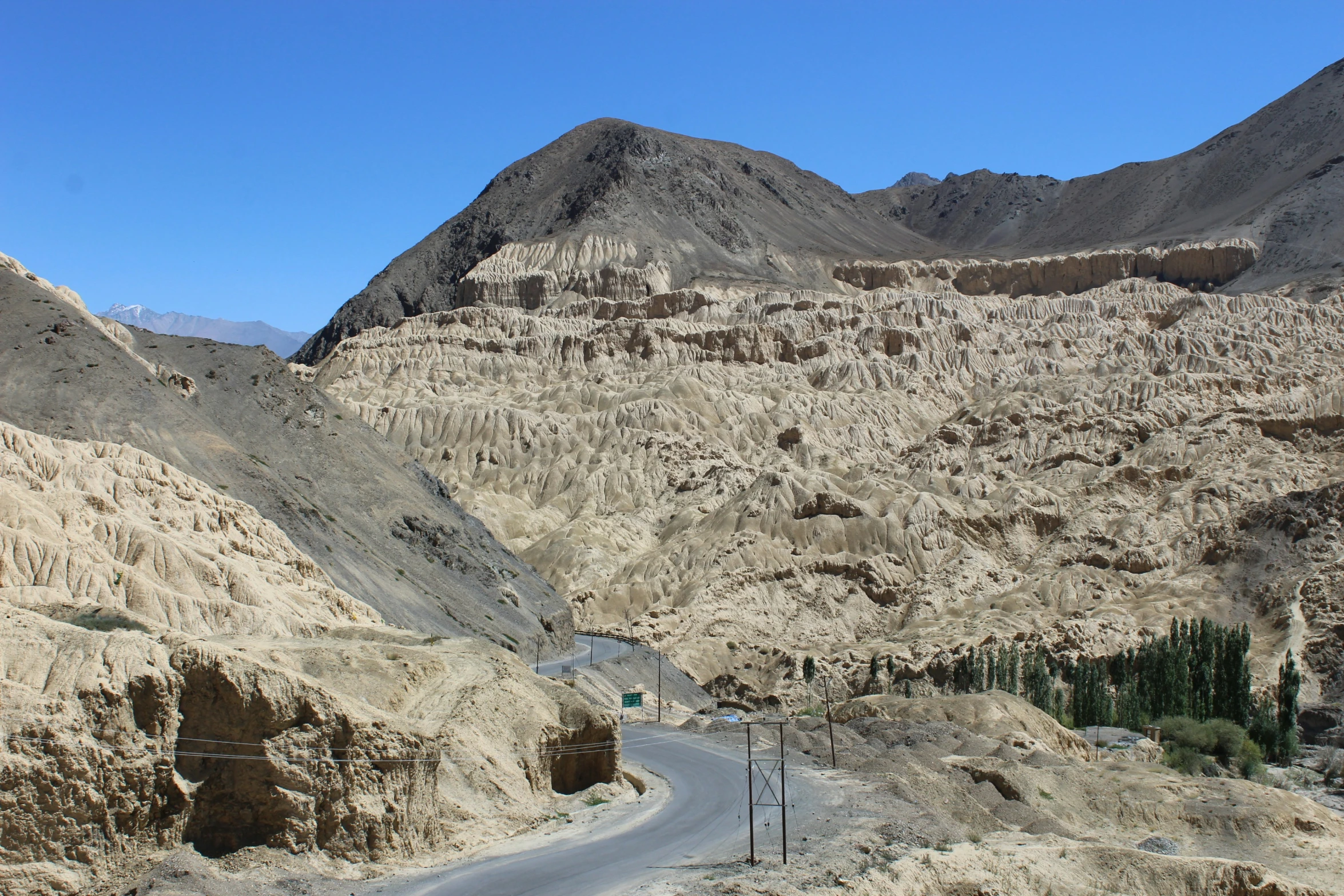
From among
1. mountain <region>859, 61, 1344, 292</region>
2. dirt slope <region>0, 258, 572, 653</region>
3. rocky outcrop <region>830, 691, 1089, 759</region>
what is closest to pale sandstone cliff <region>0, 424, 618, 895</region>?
dirt slope <region>0, 258, 572, 653</region>

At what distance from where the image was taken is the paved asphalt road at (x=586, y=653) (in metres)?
52.9

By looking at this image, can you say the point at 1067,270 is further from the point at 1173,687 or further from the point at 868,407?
the point at 1173,687

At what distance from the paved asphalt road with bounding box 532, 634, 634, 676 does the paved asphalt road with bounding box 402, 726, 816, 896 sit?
65.9 feet

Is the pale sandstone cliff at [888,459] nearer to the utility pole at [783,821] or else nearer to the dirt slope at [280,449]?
the dirt slope at [280,449]

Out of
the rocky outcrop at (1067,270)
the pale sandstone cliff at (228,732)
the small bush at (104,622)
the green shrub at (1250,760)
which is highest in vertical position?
the rocky outcrop at (1067,270)

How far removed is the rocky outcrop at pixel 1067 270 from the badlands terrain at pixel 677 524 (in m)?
0.63

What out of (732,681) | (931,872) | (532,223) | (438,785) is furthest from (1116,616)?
(532,223)

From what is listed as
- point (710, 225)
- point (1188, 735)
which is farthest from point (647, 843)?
point (710, 225)

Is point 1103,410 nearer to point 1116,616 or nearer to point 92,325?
Answer: point 1116,616

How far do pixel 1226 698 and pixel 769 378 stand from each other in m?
68.4

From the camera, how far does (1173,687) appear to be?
56844 millimetres

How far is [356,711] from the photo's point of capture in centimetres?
1925

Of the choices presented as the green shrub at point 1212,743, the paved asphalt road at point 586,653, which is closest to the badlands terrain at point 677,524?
the paved asphalt road at point 586,653

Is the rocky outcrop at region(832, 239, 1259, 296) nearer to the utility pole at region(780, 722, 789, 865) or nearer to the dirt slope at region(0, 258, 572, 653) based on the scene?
the dirt slope at region(0, 258, 572, 653)
